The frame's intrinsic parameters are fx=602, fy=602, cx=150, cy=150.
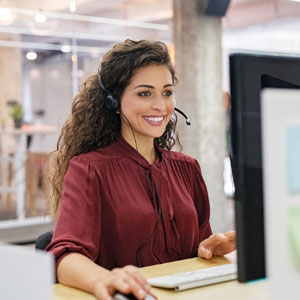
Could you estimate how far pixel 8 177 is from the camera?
20.9ft

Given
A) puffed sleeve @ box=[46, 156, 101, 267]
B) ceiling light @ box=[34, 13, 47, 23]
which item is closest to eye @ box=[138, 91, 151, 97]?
puffed sleeve @ box=[46, 156, 101, 267]

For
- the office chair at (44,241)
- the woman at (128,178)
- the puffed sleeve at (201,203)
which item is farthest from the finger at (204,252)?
the office chair at (44,241)

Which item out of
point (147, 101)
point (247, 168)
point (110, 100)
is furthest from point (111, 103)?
point (247, 168)

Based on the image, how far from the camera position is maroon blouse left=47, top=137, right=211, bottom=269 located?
68.2 inches

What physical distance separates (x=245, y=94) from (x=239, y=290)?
0.56m

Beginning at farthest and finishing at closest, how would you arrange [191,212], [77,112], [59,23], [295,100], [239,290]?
[59,23], [77,112], [191,212], [239,290], [295,100]

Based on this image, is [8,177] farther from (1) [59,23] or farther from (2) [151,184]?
(2) [151,184]

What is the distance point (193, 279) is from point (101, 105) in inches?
33.3

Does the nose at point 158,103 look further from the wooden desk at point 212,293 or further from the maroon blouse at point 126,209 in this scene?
the wooden desk at point 212,293

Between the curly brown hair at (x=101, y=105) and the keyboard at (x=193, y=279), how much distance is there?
646mm

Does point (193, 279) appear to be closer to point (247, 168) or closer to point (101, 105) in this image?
point (247, 168)

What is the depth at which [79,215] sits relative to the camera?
168cm

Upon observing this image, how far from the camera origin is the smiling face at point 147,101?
1.95 m

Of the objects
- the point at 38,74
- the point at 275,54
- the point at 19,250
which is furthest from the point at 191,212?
the point at 38,74
